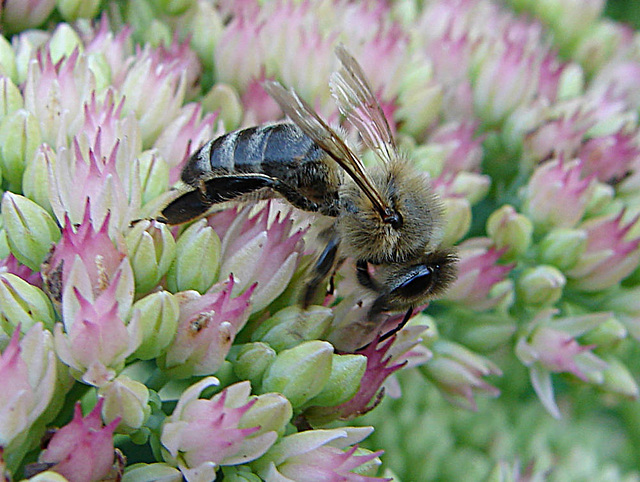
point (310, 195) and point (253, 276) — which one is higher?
point (310, 195)

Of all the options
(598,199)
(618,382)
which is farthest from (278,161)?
(618,382)

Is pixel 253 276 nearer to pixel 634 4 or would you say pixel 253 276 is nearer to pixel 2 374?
pixel 2 374

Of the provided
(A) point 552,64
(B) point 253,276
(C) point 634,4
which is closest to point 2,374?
(B) point 253,276

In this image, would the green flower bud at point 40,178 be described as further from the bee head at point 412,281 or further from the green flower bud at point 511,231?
the green flower bud at point 511,231

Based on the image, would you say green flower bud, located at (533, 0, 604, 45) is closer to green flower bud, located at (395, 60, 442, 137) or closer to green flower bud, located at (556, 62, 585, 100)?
green flower bud, located at (556, 62, 585, 100)

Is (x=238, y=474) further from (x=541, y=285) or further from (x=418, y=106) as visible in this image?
(x=418, y=106)

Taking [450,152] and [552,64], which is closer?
[450,152]
